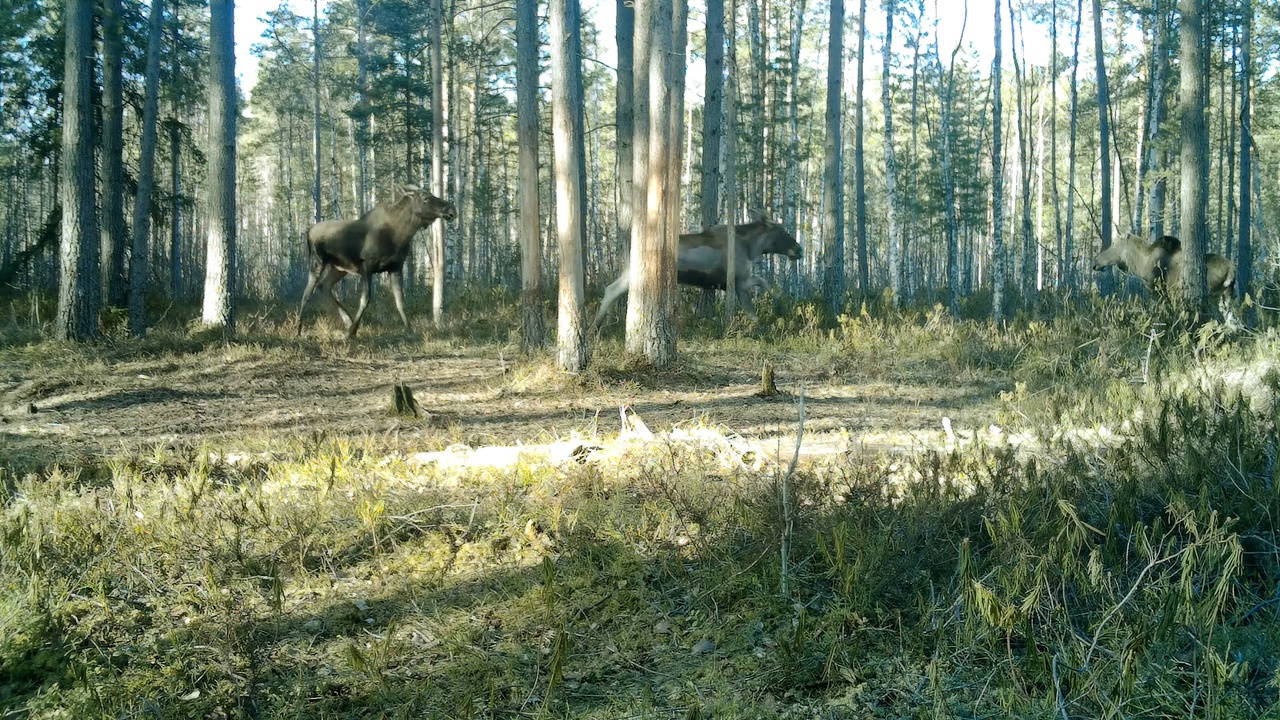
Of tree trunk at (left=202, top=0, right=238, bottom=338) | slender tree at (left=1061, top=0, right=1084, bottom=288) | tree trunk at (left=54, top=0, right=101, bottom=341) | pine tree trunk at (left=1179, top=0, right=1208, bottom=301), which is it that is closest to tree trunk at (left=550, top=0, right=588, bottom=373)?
tree trunk at (left=202, top=0, right=238, bottom=338)

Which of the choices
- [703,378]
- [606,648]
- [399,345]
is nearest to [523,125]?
[703,378]

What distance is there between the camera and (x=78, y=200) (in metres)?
13.1

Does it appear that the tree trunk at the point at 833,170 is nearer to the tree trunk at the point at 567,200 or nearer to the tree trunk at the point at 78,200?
the tree trunk at the point at 567,200

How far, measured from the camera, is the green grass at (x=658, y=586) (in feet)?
11.1

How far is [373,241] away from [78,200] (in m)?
4.07

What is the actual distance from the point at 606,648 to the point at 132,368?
9.55 m

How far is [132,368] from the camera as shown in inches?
442

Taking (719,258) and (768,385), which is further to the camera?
(719,258)

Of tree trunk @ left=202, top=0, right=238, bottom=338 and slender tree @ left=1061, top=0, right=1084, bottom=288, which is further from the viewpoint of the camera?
slender tree @ left=1061, top=0, right=1084, bottom=288

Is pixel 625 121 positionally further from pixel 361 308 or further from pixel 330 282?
pixel 330 282

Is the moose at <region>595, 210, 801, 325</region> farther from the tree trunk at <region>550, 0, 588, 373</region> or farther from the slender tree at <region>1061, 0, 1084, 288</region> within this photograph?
the slender tree at <region>1061, 0, 1084, 288</region>

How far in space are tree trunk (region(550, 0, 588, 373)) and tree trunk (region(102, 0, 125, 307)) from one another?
9740mm

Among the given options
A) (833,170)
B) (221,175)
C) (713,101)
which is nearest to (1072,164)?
(833,170)

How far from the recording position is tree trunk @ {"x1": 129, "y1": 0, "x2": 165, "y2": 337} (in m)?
13.6
